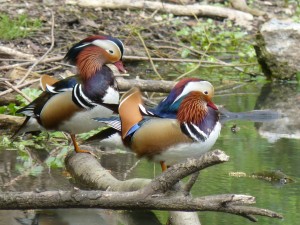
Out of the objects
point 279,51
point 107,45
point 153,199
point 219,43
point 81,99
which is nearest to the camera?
point 153,199

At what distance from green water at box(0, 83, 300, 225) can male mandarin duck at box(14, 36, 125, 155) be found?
0.36m

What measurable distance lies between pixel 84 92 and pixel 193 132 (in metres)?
1.17

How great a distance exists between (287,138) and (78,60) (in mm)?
1972

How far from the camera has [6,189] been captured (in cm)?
556

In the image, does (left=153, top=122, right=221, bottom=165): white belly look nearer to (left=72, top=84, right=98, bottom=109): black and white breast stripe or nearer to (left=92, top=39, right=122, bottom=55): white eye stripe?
(left=72, top=84, right=98, bottom=109): black and white breast stripe

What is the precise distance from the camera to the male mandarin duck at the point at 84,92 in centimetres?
589

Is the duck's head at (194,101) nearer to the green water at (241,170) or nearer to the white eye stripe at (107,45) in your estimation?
the green water at (241,170)

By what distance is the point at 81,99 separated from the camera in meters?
5.91

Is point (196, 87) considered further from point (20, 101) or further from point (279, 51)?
point (279, 51)

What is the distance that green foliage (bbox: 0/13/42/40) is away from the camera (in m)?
9.97

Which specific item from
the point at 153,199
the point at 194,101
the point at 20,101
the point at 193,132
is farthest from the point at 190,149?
the point at 20,101

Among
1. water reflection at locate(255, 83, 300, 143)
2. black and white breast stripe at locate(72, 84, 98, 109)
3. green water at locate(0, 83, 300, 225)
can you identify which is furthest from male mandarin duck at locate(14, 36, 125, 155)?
water reflection at locate(255, 83, 300, 143)

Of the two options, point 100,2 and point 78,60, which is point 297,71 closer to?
point 100,2

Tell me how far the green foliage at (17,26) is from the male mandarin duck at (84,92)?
12.5ft
